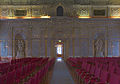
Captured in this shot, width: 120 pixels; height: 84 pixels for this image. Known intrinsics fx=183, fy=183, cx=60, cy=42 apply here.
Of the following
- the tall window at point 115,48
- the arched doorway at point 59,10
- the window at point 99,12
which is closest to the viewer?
the tall window at point 115,48

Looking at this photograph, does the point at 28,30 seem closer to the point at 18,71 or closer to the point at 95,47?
the point at 95,47

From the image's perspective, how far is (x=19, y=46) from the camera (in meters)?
27.5

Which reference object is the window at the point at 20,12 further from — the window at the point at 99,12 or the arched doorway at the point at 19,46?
the window at the point at 99,12

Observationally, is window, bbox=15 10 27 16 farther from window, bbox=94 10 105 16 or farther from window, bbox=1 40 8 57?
window, bbox=94 10 105 16

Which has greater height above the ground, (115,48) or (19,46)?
(19,46)

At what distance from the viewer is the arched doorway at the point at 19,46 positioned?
27453mm

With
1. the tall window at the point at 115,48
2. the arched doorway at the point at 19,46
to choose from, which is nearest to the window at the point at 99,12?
the tall window at the point at 115,48

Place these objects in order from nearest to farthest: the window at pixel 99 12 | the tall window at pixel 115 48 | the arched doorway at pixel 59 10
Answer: the tall window at pixel 115 48 < the arched doorway at pixel 59 10 < the window at pixel 99 12

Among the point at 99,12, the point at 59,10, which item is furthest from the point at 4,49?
A: the point at 99,12

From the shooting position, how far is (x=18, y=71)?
8.41 m

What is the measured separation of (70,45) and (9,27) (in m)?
9.57

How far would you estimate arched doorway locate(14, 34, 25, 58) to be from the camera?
27453mm

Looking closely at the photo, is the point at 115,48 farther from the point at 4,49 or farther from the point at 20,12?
the point at 4,49

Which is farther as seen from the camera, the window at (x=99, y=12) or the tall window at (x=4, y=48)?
the window at (x=99, y=12)
